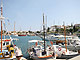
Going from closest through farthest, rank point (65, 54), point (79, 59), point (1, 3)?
point (79, 59), point (1, 3), point (65, 54)

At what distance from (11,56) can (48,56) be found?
20.6 feet

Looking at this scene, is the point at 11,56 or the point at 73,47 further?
the point at 73,47

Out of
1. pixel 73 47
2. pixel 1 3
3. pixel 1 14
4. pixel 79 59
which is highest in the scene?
pixel 1 3

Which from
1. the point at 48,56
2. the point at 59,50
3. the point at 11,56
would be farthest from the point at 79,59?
the point at 59,50

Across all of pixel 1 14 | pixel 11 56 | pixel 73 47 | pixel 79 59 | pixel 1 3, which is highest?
pixel 1 3

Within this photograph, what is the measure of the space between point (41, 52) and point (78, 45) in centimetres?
1807

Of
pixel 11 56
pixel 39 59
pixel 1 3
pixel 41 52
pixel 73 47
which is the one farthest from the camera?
pixel 73 47

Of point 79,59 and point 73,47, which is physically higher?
point 79,59

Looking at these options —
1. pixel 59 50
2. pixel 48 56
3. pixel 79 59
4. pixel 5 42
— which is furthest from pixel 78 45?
pixel 79 59

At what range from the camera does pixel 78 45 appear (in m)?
32.1

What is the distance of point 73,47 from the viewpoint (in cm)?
3200

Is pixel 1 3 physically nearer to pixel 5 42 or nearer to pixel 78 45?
pixel 5 42

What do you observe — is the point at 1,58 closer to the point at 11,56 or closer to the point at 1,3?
the point at 11,56

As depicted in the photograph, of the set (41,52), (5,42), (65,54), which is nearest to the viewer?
(41,52)
